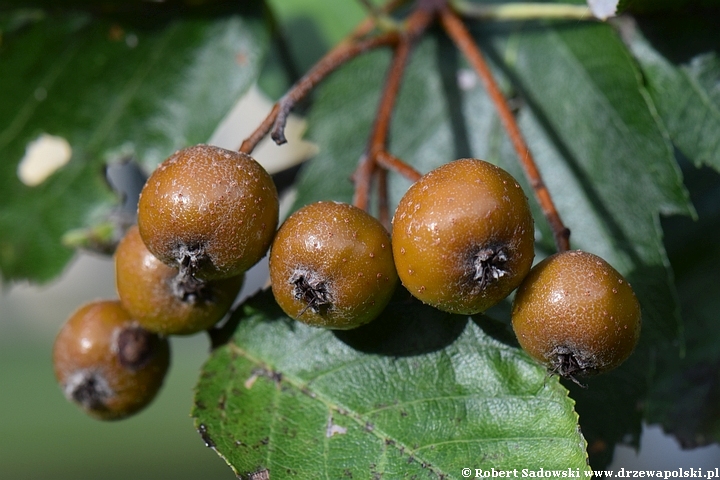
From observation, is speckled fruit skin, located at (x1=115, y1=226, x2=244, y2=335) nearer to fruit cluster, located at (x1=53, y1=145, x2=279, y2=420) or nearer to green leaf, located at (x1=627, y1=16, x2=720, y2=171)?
fruit cluster, located at (x1=53, y1=145, x2=279, y2=420)

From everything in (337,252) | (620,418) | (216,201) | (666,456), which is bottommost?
(666,456)

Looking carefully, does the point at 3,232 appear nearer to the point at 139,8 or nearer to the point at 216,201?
the point at 139,8

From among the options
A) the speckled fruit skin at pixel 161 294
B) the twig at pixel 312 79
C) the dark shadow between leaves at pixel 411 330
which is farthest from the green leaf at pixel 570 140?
the speckled fruit skin at pixel 161 294

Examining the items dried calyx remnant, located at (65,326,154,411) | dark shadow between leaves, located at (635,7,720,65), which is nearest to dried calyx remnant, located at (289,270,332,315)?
dried calyx remnant, located at (65,326,154,411)

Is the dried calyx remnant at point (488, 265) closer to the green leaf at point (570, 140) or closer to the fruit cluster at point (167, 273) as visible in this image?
the fruit cluster at point (167, 273)

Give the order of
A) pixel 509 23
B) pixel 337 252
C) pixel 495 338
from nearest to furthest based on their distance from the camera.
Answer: pixel 337 252 < pixel 495 338 < pixel 509 23

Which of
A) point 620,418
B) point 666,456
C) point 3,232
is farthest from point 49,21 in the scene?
point 666,456
